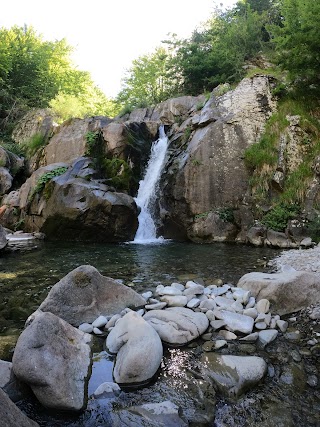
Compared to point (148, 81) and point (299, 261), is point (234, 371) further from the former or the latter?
point (148, 81)

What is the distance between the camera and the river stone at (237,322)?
350cm

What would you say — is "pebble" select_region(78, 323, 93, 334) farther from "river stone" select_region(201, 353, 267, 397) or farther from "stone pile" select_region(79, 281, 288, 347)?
"river stone" select_region(201, 353, 267, 397)

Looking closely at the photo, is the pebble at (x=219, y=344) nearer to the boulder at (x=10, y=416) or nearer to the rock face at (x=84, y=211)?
the boulder at (x=10, y=416)

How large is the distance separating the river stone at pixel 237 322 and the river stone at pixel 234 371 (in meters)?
0.57

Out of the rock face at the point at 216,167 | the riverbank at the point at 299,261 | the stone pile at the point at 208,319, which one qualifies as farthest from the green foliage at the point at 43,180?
the stone pile at the point at 208,319

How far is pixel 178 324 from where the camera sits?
137 inches

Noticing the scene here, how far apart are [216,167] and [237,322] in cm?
865

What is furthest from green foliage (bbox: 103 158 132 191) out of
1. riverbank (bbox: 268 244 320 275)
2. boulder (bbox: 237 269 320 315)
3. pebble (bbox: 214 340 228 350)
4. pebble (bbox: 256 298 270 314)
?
pebble (bbox: 214 340 228 350)

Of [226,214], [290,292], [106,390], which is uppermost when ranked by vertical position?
[226,214]

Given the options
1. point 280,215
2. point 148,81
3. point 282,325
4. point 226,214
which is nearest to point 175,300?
point 282,325

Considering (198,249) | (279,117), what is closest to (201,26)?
(279,117)

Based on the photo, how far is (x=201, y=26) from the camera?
79.6 ft

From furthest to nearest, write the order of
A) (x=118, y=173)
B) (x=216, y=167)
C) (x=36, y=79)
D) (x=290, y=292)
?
1. (x=36, y=79)
2. (x=118, y=173)
3. (x=216, y=167)
4. (x=290, y=292)

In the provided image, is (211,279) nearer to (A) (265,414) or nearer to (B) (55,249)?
(A) (265,414)
